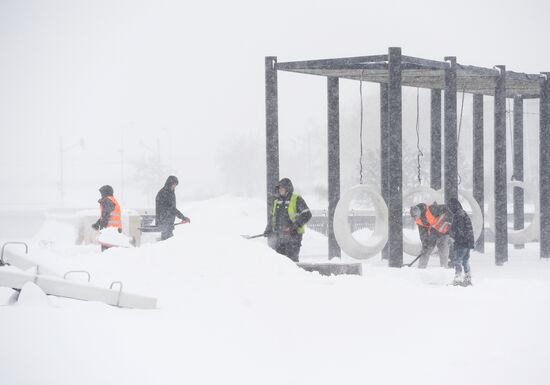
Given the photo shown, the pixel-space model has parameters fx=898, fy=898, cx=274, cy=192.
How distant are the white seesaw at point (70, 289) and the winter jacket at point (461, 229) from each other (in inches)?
259

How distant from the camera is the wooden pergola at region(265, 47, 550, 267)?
16.2 meters

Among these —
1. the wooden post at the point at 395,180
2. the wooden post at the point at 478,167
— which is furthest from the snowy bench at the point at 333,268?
the wooden post at the point at 478,167

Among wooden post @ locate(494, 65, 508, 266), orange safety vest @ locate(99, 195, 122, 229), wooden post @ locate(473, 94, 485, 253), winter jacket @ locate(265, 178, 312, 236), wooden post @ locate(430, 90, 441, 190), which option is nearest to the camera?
winter jacket @ locate(265, 178, 312, 236)

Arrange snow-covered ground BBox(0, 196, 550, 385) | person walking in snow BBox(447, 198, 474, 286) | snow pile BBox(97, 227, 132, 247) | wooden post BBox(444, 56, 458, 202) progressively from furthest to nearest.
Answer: wooden post BBox(444, 56, 458, 202), snow pile BBox(97, 227, 132, 247), person walking in snow BBox(447, 198, 474, 286), snow-covered ground BBox(0, 196, 550, 385)

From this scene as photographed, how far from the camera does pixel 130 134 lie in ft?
648

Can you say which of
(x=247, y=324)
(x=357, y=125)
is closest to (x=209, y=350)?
(x=247, y=324)

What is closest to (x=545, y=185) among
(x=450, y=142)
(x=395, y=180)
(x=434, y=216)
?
(x=450, y=142)

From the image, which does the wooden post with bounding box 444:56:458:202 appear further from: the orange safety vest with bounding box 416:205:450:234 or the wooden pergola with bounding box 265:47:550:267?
the orange safety vest with bounding box 416:205:450:234

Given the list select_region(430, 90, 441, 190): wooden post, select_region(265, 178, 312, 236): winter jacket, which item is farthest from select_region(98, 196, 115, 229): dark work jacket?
select_region(430, 90, 441, 190): wooden post

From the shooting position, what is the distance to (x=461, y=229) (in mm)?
14570

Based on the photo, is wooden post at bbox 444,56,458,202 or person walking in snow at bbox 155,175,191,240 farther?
wooden post at bbox 444,56,458,202

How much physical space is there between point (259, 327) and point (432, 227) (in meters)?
7.83

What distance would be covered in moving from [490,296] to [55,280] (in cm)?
547

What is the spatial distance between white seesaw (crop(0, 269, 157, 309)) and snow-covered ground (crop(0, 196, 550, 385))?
0.12 m
